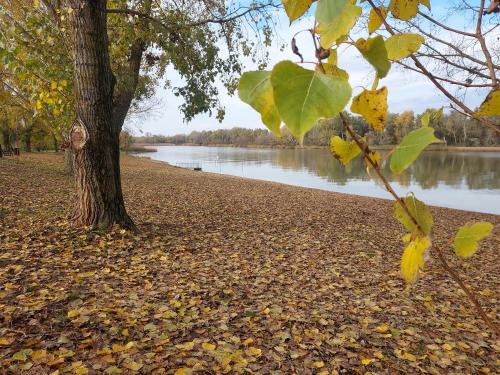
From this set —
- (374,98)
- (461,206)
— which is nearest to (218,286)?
(374,98)

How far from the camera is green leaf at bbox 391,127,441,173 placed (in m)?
0.38

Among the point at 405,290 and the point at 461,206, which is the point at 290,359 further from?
the point at 461,206

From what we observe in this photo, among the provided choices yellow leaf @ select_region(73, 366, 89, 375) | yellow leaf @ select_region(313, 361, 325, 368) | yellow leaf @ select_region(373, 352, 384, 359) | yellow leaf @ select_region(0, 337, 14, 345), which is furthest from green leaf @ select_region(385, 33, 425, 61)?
yellow leaf @ select_region(0, 337, 14, 345)

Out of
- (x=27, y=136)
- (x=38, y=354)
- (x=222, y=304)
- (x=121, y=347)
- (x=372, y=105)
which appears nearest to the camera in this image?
(x=372, y=105)

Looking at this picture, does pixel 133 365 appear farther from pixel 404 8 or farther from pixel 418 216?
pixel 404 8

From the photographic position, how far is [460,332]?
3.38m

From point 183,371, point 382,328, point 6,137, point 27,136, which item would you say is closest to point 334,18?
point 183,371

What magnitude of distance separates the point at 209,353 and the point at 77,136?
360 centimetres

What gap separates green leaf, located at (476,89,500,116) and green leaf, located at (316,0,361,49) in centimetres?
30

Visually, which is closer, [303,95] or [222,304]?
[303,95]

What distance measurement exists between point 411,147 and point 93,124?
512 cm

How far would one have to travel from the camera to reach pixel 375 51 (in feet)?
1.26

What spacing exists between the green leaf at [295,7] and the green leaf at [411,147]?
22 centimetres

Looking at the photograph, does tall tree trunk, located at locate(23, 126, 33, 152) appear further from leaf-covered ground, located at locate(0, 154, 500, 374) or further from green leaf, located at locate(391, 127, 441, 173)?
green leaf, located at locate(391, 127, 441, 173)
